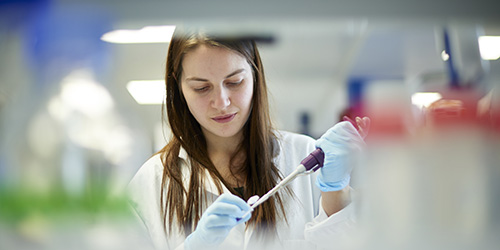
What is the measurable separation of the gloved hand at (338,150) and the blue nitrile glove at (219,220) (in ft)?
0.61

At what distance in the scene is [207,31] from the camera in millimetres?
1104

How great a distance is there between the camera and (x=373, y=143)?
1061 mm

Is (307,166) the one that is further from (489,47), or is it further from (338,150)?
(489,47)

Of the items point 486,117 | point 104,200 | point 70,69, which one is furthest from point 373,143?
point 70,69

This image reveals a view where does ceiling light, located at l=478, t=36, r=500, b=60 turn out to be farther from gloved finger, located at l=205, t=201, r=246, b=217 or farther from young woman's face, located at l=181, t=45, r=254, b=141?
gloved finger, located at l=205, t=201, r=246, b=217

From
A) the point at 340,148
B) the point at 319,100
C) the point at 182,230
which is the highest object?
the point at 319,100

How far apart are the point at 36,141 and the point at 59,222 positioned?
0.66ft

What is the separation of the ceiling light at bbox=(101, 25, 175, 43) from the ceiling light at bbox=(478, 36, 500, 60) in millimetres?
716

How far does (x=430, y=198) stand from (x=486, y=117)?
8.6 inches

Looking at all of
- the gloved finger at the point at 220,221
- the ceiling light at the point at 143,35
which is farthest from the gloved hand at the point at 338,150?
the ceiling light at the point at 143,35

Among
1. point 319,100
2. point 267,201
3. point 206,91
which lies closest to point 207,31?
point 206,91

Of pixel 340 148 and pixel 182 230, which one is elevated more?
pixel 340 148

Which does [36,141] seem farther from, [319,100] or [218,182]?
[319,100]

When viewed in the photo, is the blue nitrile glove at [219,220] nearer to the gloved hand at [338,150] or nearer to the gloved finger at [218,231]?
the gloved finger at [218,231]
